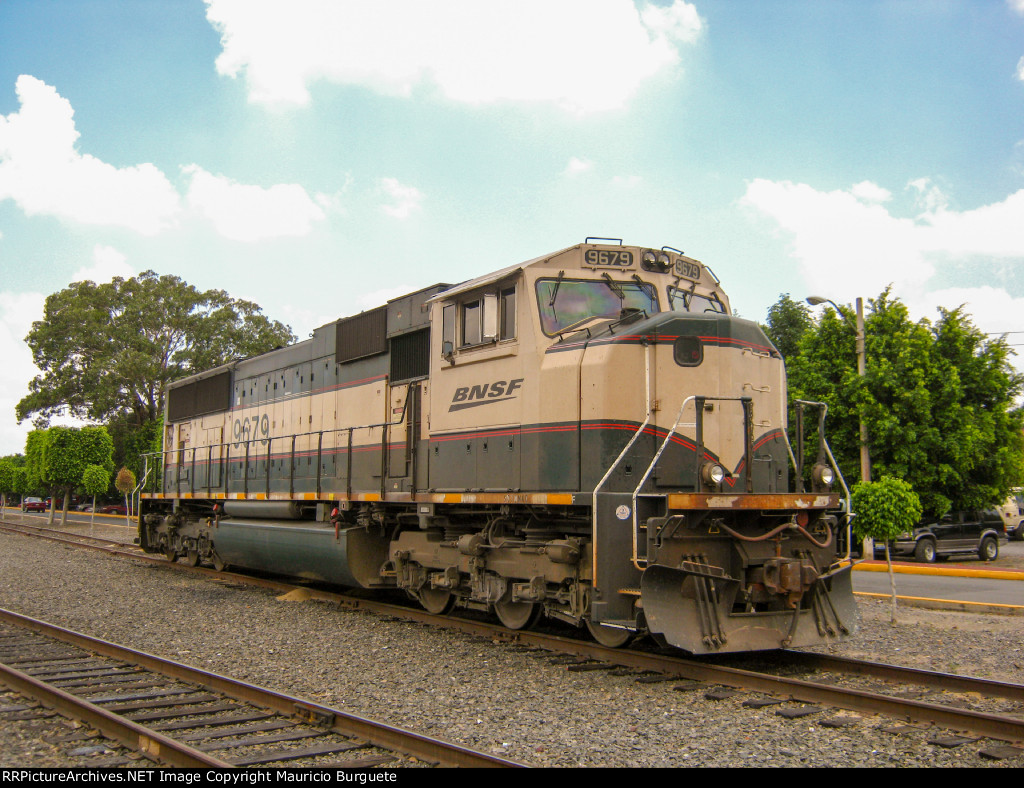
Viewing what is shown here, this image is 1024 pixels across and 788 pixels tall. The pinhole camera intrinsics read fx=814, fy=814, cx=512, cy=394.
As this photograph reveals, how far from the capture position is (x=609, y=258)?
8141 mm

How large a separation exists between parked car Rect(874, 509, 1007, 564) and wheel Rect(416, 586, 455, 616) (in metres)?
13.9

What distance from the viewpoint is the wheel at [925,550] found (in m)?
19.9

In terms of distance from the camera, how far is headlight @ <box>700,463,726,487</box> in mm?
6926

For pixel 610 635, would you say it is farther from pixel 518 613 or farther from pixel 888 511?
pixel 888 511

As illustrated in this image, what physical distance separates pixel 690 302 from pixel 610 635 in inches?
136

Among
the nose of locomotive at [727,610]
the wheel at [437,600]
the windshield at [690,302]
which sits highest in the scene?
the windshield at [690,302]

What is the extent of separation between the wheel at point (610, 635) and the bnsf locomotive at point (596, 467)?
3 centimetres

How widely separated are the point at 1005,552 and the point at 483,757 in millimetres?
25928

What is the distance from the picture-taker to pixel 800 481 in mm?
7688

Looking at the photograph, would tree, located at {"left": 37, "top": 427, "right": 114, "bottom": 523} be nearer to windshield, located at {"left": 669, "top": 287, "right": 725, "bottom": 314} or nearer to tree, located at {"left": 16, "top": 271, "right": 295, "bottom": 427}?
tree, located at {"left": 16, "top": 271, "right": 295, "bottom": 427}

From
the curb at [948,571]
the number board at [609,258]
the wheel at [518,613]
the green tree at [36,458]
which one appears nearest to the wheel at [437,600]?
the wheel at [518,613]

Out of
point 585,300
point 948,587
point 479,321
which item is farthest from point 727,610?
point 948,587

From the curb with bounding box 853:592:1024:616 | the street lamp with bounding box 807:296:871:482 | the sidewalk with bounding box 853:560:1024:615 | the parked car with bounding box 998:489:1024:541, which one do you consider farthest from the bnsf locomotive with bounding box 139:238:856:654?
the parked car with bounding box 998:489:1024:541

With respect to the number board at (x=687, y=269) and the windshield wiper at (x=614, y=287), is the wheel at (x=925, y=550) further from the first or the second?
the windshield wiper at (x=614, y=287)
